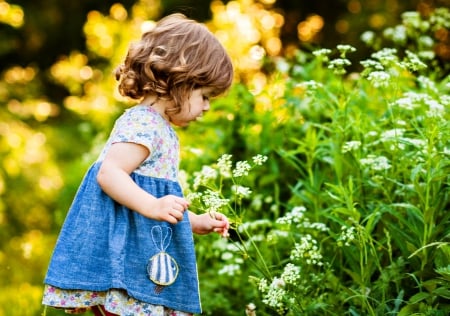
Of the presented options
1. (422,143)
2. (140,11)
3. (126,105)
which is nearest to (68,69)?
(140,11)

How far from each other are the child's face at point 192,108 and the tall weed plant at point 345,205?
17 centimetres

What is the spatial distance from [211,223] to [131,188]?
0.35 metres

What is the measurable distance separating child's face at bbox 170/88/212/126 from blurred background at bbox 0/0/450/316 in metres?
4.72

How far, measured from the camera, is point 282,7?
10.6 metres

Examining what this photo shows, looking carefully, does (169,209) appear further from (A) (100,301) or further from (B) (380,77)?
(B) (380,77)

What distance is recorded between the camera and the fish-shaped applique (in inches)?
105

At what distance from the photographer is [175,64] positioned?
Result: 9.04 feet

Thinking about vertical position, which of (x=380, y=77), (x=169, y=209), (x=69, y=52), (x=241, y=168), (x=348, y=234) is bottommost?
(x=348, y=234)

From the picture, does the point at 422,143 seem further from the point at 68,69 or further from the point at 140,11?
the point at 68,69

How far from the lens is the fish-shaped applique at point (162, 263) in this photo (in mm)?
2656

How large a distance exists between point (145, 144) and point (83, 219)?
301 millimetres

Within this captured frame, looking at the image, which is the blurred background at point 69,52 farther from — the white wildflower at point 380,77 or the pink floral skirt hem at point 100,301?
the pink floral skirt hem at point 100,301

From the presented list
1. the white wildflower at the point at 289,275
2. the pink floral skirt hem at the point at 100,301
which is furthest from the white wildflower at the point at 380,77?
the pink floral skirt hem at the point at 100,301

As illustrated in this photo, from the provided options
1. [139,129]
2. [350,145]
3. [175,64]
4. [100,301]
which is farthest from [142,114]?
[350,145]
